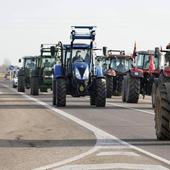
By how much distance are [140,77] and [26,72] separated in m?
19.5

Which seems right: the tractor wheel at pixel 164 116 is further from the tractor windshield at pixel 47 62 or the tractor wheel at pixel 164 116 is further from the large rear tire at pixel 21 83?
the large rear tire at pixel 21 83

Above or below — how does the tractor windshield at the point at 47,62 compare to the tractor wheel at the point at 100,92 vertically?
above

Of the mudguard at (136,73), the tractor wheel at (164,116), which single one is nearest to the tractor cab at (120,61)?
the mudguard at (136,73)

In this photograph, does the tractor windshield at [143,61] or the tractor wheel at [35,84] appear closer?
the tractor windshield at [143,61]

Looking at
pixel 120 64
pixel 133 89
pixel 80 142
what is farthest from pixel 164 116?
pixel 120 64

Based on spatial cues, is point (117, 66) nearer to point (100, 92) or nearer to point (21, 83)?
point (21, 83)

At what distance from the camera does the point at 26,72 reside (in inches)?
1997

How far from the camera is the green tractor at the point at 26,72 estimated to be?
4747 centimetres

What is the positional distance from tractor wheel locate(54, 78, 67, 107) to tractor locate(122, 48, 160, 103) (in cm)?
497

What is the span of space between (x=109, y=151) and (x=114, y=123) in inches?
261

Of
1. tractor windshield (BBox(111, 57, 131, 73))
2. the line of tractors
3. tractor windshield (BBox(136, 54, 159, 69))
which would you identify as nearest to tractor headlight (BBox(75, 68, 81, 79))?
the line of tractors

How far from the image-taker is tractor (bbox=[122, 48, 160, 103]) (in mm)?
32344

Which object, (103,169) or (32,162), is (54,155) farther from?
(103,169)

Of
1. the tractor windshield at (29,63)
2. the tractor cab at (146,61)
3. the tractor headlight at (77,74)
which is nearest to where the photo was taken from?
the tractor headlight at (77,74)
